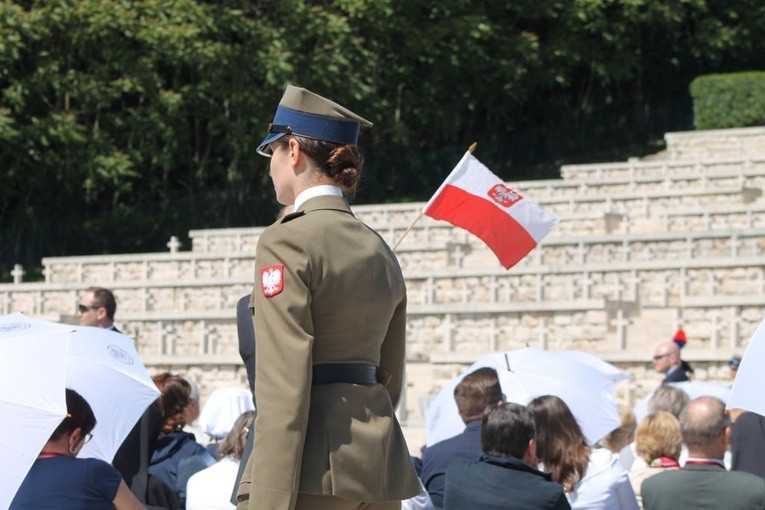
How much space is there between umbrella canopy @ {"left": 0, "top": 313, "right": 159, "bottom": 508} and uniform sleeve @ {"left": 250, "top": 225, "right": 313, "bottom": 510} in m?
1.44

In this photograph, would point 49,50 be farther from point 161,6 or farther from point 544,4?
point 544,4

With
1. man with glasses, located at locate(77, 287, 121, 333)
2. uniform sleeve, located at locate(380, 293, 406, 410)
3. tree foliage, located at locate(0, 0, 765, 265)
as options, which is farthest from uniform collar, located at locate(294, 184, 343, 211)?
tree foliage, located at locate(0, 0, 765, 265)

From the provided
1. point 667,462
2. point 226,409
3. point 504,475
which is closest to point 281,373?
point 504,475

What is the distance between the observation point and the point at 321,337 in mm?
3859

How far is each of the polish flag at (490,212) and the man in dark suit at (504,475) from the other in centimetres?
243

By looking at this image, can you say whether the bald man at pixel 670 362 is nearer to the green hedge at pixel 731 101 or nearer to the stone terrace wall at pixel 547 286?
the stone terrace wall at pixel 547 286

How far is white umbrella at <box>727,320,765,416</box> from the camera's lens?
15.1ft

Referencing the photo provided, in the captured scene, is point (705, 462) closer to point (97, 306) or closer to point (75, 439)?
point (75, 439)

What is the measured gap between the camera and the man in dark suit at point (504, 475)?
18.4ft

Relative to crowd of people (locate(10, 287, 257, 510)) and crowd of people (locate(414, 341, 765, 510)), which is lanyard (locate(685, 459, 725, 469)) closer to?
crowd of people (locate(414, 341, 765, 510))

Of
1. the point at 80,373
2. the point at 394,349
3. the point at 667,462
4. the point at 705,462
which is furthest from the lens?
the point at 667,462

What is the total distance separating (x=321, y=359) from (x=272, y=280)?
251 millimetres

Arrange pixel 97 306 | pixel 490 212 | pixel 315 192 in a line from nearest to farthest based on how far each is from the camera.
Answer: pixel 315 192
pixel 490 212
pixel 97 306

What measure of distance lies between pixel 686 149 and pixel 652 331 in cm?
1261
